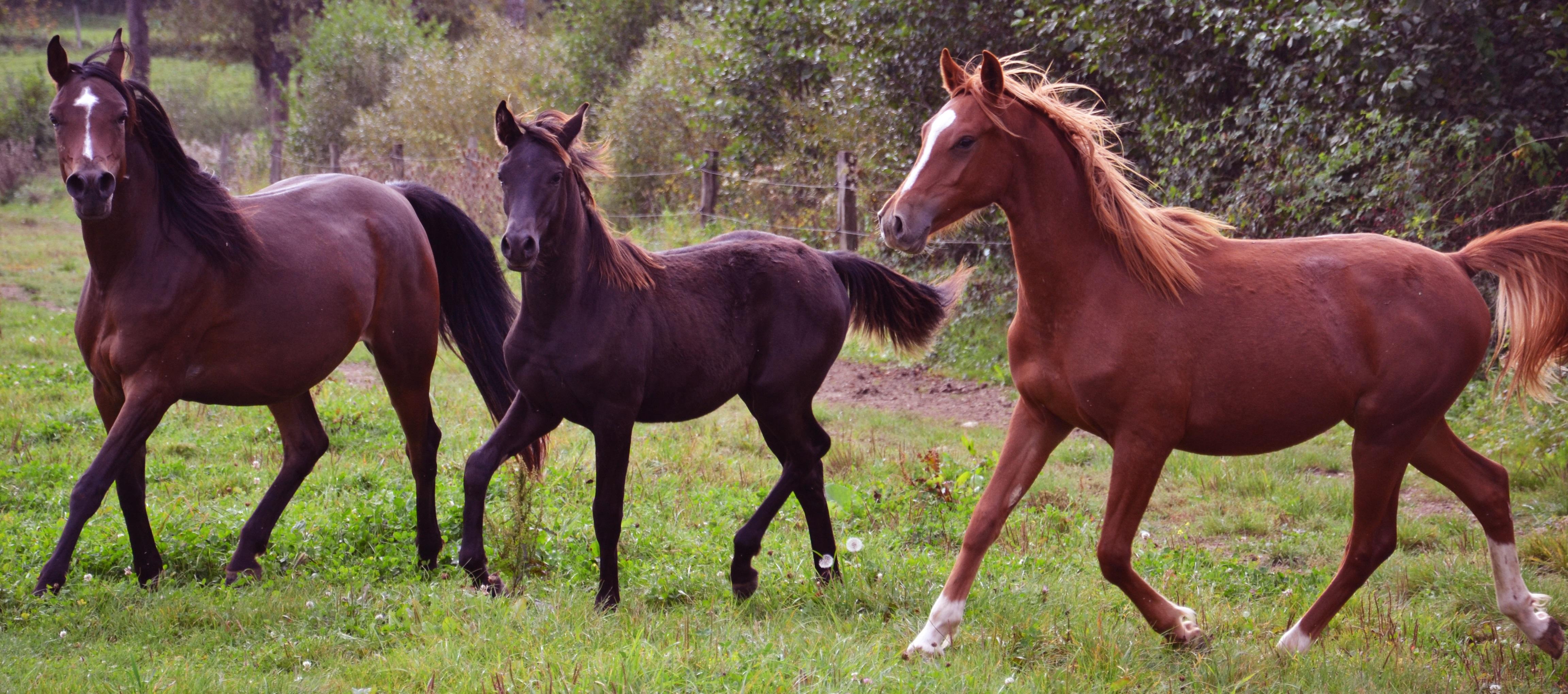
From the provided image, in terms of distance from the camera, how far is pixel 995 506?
3.61 meters

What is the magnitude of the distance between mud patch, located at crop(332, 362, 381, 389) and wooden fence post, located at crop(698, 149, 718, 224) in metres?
5.78

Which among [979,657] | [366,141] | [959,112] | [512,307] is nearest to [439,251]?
[512,307]

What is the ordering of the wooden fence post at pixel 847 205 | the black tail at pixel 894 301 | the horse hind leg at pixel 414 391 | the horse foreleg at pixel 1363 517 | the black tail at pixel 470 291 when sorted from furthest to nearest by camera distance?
the wooden fence post at pixel 847 205
the black tail at pixel 470 291
the horse hind leg at pixel 414 391
the black tail at pixel 894 301
the horse foreleg at pixel 1363 517

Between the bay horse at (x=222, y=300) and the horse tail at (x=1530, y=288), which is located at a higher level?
the horse tail at (x=1530, y=288)

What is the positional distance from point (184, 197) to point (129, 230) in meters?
0.28

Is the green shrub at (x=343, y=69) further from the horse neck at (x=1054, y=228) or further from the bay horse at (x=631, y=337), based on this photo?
the horse neck at (x=1054, y=228)

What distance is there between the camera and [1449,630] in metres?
4.14

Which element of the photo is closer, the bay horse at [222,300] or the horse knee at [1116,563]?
the horse knee at [1116,563]

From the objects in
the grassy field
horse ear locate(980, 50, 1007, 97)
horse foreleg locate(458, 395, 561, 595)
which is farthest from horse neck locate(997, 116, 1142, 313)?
horse foreleg locate(458, 395, 561, 595)

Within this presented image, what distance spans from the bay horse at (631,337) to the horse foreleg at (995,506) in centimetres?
87

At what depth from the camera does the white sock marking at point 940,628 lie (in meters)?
3.47

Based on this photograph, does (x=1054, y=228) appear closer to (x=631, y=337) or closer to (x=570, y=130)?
(x=631, y=337)

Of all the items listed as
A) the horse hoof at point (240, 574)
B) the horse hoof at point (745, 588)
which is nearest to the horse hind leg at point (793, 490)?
the horse hoof at point (745, 588)

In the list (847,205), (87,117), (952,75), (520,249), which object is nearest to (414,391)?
(87,117)
